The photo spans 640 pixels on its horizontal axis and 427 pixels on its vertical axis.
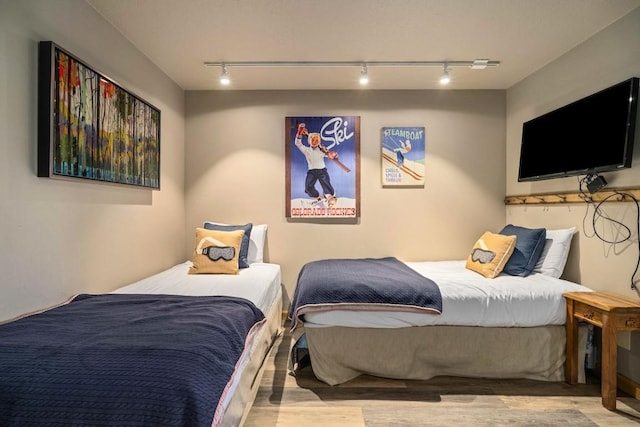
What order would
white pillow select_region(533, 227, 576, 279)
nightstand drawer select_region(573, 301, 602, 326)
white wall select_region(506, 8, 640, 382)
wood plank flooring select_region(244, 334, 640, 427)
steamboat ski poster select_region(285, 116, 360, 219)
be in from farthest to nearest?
steamboat ski poster select_region(285, 116, 360, 219)
white pillow select_region(533, 227, 576, 279)
white wall select_region(506, 8, 640, 382)
nightstand drawer select_region(573, 301, 602, 326)
wood plank flooring select_region(244, 334, 640, 427)

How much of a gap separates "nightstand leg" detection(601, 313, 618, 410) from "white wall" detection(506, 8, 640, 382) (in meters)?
0.34

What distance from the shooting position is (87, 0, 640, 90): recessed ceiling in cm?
215

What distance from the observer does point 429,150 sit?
3.62m

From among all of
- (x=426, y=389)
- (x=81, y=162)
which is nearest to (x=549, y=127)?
(x=426, y=389)

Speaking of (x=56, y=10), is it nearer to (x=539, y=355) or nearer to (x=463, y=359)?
(x=463, y=359)

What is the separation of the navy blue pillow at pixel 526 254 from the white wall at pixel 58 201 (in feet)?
10.1

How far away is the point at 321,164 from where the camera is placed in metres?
3.58

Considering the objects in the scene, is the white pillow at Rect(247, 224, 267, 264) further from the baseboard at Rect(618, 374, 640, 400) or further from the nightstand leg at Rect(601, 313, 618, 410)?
the baseboard at Rect(618, 374, 640, 400)

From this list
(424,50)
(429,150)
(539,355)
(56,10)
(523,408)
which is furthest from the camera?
(429,150)

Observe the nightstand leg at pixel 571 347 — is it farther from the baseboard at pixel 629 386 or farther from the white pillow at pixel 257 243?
the white pillow at pixel 257 243

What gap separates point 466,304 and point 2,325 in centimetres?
255

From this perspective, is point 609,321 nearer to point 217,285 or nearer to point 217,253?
point 217,285

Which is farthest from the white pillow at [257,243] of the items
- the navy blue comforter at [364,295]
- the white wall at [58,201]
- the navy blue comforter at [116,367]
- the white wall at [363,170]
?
the navy blue comforter at [116,367]

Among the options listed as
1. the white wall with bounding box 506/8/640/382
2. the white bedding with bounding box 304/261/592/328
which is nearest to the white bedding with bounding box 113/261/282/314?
the white bedding with bounding box 304/261/592/328
